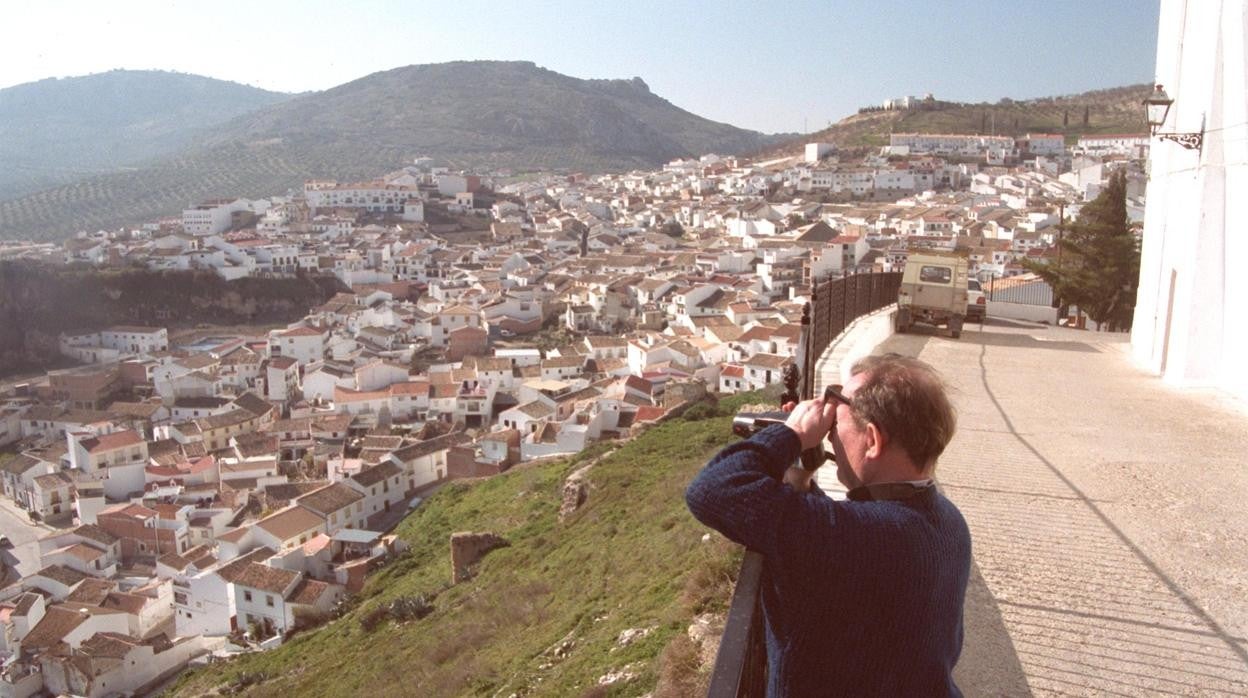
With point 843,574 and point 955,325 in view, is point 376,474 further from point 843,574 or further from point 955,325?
point 843,574

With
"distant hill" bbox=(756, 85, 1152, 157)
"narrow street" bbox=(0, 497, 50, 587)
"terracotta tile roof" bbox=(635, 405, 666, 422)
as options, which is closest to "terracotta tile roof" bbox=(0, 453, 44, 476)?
"narrow street" bbox=(0, 497, 50, 587)

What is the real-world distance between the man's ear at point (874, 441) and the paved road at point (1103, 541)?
221cm

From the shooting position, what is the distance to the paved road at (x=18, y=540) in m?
27.0

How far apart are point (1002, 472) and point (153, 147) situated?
213 metres

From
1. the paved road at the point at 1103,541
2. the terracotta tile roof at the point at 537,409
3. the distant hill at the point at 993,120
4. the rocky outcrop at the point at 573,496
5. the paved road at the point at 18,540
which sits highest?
the distant hill at the point at 993,120

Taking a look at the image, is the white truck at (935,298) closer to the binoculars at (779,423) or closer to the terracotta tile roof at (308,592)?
the binoculars at (779,423)

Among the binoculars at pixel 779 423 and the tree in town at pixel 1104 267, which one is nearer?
the binoculars at pixel 779 423

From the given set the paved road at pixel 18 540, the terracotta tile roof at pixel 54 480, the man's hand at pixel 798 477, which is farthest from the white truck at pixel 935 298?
the terracotta tile roof at pixel 54 480

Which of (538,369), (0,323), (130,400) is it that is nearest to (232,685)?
(538,369)

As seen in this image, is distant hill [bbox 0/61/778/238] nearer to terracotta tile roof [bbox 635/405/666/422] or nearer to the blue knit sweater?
terracotta tile roof [bbox 635/405/666/422]

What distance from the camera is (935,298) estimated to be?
14078 millimetres

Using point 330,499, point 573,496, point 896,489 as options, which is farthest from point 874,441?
point 330,499

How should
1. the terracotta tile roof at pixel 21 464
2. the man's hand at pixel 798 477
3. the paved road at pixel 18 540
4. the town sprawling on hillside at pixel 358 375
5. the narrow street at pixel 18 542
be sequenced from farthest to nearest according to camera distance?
the terracotta tile roof at pixel 21 464
the paved road at pixel 18 540
the narrow street at pixel 18 542
the town sprawling on hillside at pixel 358 375
the man's hand at pixel 798 477

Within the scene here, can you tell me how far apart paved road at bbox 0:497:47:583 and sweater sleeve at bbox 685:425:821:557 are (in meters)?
30.5
